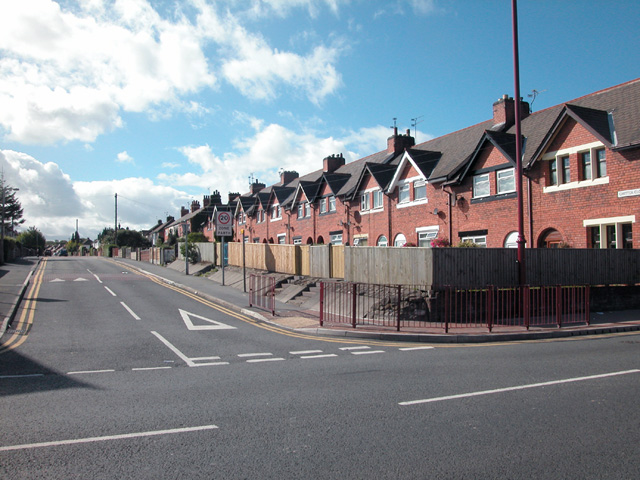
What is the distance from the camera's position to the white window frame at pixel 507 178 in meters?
21.7

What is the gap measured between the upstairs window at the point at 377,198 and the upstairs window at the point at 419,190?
3.37 meters

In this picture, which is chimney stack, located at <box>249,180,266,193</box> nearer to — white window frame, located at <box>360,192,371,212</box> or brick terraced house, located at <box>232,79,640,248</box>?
brick terraced house, located at <box>232,79,640,248</box>

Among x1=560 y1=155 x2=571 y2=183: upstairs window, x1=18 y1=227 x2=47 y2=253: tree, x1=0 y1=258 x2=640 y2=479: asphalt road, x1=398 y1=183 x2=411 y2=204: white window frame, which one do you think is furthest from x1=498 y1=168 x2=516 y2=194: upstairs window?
x1=18 y1=227 x2=47 y2=253: tree

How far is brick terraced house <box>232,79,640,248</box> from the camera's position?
18.1 m

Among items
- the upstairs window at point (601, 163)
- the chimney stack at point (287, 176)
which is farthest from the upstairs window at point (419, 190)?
the chimney stack at point (287, 176)

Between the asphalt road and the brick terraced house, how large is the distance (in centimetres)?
819

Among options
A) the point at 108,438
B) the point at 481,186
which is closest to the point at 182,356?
the point at 108,438

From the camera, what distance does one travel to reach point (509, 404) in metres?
6.34

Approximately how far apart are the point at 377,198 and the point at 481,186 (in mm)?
8837

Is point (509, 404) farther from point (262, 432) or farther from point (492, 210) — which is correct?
point (492, 210)

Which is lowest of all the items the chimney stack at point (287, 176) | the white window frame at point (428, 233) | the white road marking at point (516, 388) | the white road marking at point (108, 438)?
the white road marking at point (516, 388)

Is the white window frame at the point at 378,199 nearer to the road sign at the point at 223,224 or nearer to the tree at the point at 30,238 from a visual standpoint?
the road sign at the point at 223,224

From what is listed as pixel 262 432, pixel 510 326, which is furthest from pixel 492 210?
pixel 262 432

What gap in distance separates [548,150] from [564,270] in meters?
6.06
